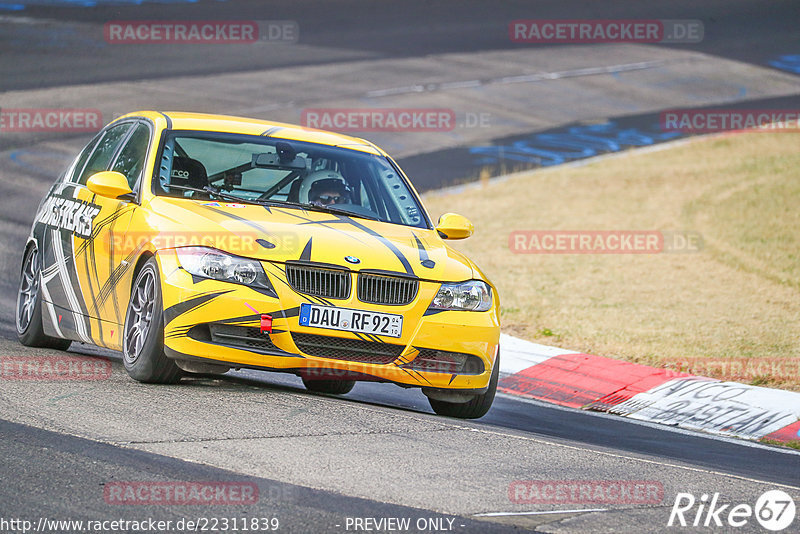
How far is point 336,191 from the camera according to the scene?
8211mm

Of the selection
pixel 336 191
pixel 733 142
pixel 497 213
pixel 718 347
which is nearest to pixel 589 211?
pixel 497 213

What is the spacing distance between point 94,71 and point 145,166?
1908 centimetres

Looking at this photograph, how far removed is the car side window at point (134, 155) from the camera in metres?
8.03

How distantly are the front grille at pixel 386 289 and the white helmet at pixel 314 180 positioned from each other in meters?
1.18

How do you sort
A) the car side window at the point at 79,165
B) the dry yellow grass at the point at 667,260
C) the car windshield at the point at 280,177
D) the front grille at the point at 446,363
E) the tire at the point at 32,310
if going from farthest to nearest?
Result: 1. the dry yellow grass at the point at 667,260
2. the car side window at the point at 79,165
3. the tire at the point at 32,310
4. the car windshield at the point at 280,177
5. the front grille at the point at 446,363

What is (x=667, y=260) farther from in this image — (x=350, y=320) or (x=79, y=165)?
(x=350, y=320)

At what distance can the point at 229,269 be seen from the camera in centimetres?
686

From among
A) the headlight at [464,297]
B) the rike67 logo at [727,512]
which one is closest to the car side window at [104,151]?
the headlight at [464,297]

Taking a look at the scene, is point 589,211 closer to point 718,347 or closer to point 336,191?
point 718,347

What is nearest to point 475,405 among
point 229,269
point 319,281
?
point 319,281

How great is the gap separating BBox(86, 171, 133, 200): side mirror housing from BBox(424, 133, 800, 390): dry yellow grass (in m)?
5.03

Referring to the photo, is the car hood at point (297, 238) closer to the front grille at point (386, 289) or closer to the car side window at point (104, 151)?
the front grille at point (386, 289)

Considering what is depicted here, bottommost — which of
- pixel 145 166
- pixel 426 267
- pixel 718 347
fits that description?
pixel 718 347

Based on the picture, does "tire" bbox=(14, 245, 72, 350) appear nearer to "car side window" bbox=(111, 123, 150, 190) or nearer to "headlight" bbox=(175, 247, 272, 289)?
"car side window" bbox=(111, 123, 150, 190)
